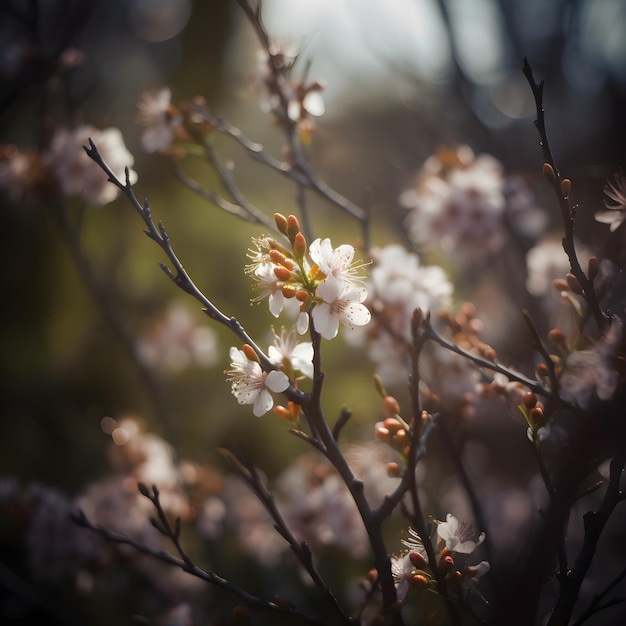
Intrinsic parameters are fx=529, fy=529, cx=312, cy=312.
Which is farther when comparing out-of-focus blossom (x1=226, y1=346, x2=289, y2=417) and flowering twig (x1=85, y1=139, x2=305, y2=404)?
out-of-focus blossom (x1=226, y1=346, x2=289, y2=417)

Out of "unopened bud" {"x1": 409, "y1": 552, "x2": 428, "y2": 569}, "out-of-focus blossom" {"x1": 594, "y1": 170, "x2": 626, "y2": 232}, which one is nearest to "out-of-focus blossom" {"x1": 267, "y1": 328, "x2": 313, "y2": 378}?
"unopened bud" {"x1": 409, "y1": 552, "x2": 428, "y2": 569}

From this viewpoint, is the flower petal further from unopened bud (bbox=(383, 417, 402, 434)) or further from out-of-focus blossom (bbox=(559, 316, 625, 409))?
out-of-focus blossom (bbox=(559, 316, 625, 409))

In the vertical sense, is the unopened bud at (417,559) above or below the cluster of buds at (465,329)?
below

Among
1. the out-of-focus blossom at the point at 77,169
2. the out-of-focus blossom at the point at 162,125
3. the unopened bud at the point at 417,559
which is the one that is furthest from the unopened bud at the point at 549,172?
the out-of-focus blossom at the point at 77,169

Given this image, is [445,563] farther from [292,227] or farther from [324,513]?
[324,513]

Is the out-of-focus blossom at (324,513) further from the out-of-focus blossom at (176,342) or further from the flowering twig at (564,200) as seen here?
the out-of-focus blossom at (176,342)

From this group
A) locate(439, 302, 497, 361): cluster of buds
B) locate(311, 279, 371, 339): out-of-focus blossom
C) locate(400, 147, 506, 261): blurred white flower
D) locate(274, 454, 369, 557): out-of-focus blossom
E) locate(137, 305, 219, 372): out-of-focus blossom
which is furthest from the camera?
locate(137, 305, 219, 372): out-of-focus blossom
